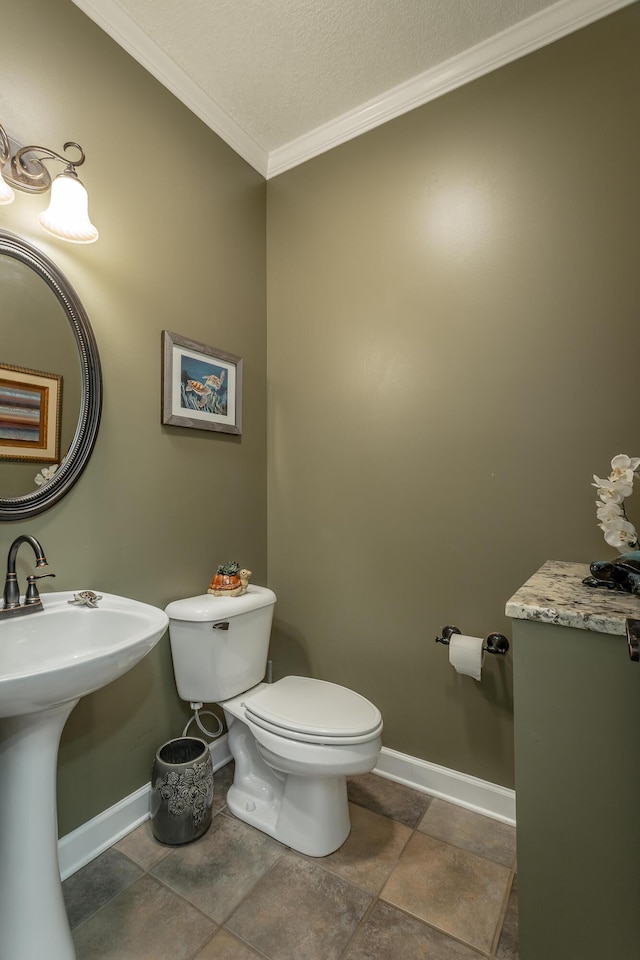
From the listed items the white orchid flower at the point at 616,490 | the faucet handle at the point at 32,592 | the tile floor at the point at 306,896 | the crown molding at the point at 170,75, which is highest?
the crown molding at the point at 170,75

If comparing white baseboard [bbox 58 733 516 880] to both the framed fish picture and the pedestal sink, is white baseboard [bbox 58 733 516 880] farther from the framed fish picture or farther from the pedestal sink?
the framed fish picture

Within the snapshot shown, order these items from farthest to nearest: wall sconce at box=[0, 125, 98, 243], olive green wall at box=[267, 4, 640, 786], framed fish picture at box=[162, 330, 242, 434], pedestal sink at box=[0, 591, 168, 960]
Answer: framed fish picture at box=[162, 330, 242, 434]
olive green wall at box=[267, 4, 640, 786]
wall sconce at box=[0, 125, 98, 243]
pedestal sink at box=[0, 591, 168, 960]

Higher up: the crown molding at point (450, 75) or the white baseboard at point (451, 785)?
the crown molding at point (450, 75)

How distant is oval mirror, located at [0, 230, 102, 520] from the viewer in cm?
126

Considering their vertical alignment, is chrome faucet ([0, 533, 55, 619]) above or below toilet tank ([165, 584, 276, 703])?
above

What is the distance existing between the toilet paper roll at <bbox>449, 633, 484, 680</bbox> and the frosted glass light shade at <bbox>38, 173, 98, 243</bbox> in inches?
70.0

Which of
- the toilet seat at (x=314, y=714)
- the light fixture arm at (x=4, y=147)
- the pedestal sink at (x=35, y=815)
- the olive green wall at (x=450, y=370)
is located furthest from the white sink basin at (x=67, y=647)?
the light fixture arm at (x=4, y=147)

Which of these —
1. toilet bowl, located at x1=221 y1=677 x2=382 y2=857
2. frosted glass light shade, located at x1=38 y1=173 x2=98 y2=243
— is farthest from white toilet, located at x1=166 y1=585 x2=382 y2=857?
frosted glass light shade, located at x1=38 y1=173 x2=98 y2=243

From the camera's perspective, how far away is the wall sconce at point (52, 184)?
1.24 m

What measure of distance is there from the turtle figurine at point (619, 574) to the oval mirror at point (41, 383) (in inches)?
59.2

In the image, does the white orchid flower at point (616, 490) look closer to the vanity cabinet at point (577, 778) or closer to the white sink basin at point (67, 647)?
the vanity cabinet at point (577, 778)

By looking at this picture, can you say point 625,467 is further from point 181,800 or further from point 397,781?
point 181,800

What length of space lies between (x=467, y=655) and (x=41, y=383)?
163 centimetres

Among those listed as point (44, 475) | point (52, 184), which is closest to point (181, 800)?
point (44, 475)
